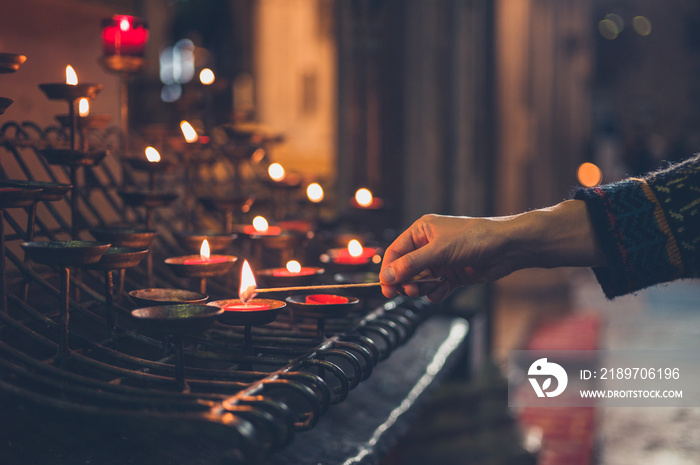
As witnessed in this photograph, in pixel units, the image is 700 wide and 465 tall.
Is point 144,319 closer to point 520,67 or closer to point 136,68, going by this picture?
point 136,68

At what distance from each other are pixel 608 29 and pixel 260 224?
23645 mm

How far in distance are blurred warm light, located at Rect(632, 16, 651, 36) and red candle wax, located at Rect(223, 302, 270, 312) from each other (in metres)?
24.2

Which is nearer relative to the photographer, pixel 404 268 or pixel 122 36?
pixel 404 268

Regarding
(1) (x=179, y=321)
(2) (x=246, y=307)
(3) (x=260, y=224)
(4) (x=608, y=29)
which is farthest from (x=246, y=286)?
(4) (x=608, y=29)

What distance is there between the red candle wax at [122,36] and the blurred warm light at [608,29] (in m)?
23.0

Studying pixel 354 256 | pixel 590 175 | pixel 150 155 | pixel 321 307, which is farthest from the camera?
pixel 590 175

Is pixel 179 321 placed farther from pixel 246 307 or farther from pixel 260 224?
pixel 260 224

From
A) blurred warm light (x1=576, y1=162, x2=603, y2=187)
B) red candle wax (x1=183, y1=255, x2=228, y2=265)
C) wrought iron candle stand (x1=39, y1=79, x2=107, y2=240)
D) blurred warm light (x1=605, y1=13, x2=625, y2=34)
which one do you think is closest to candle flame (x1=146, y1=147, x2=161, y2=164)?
wrought iron candle stand (x1=39, y1=79, x2=107, y2=240)

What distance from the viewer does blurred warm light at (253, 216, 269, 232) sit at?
1.82 m

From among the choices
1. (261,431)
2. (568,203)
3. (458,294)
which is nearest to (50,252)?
(261,431)

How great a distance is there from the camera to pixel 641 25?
22.6 metres

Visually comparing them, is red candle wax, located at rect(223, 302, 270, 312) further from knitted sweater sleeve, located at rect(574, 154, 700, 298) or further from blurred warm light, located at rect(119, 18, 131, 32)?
blurred warm light, located at rect(119, 18, 131, 32)

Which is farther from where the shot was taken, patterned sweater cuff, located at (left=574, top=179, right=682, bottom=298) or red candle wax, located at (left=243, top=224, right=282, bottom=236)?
red candle wax, located at (left=243, top=224, right=282, bottom=236)

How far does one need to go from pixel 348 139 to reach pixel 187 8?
23.2 feet
